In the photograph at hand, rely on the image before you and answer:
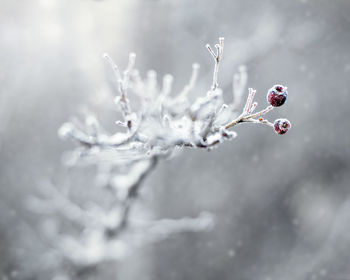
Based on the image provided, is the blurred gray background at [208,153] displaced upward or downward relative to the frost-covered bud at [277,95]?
upward

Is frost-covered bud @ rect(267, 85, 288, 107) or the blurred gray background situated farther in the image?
the blurred gray background

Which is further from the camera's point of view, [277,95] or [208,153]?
[208,153]

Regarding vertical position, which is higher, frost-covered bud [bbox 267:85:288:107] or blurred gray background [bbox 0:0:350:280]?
blurred gray background [bbox 0:0:350:280]

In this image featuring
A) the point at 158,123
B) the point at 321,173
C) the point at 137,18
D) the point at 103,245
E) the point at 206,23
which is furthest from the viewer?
the point at 321,173

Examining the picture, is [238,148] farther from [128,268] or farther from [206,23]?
[128,268]

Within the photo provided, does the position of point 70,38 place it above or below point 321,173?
above

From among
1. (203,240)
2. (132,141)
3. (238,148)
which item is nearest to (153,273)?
(203,240)

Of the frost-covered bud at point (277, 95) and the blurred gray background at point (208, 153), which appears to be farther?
the blurred gray background at point (208, 153)

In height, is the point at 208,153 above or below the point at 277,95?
above
